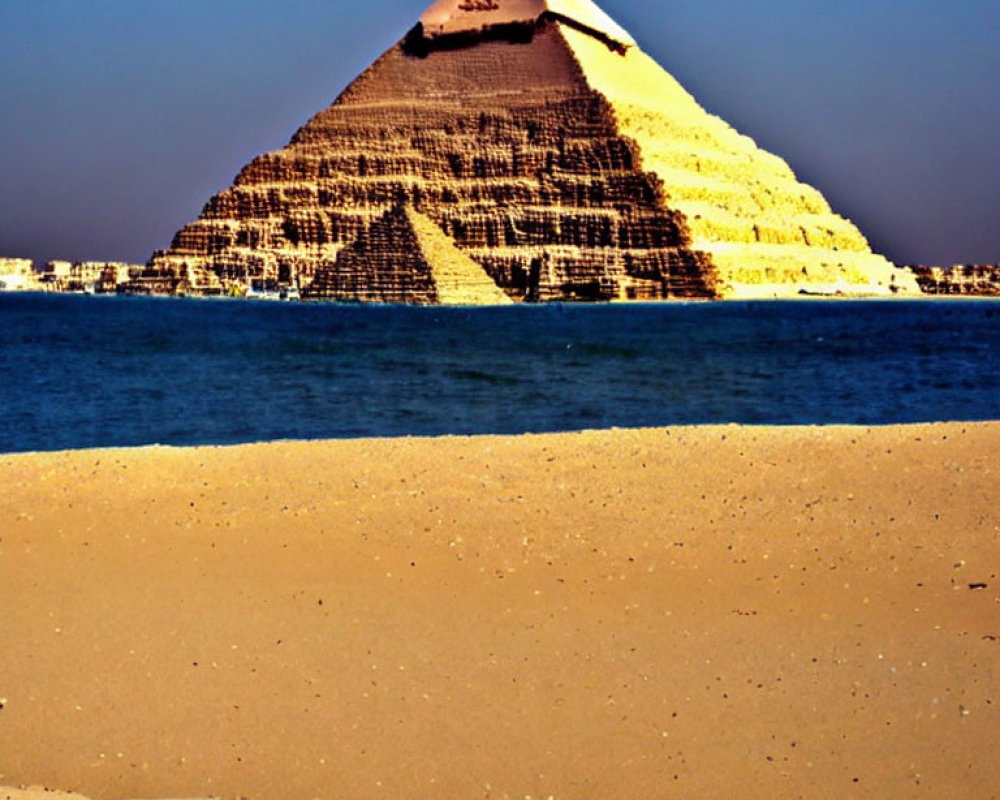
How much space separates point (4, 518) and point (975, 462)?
703 cm

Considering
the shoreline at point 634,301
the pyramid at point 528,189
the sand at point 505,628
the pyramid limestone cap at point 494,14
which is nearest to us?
the sand at point 505,628

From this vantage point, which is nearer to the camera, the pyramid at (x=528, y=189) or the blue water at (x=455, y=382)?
the blue water at (x=455, y=382)

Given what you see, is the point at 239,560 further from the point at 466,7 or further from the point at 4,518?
the point at 466,7

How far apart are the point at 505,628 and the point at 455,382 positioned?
18198 mm

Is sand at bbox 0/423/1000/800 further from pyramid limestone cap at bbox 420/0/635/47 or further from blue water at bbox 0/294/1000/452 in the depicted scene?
pyramid limestone cap at bbox 420/0/635/47

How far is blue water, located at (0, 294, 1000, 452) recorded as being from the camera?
59.0ft

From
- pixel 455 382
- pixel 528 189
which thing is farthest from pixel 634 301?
pixel 455 382

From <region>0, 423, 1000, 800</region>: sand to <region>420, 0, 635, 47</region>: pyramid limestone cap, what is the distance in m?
131

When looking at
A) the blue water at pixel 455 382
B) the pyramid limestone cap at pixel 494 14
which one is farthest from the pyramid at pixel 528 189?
the blue water at pixel 455 382

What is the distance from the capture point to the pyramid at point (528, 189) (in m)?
105

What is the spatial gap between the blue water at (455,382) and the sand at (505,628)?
23.8ft

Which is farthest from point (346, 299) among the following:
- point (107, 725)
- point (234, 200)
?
point (107, 725)

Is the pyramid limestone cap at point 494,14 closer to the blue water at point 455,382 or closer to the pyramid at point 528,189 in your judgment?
the pyramid at point 528,189

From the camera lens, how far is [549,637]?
637 cm
